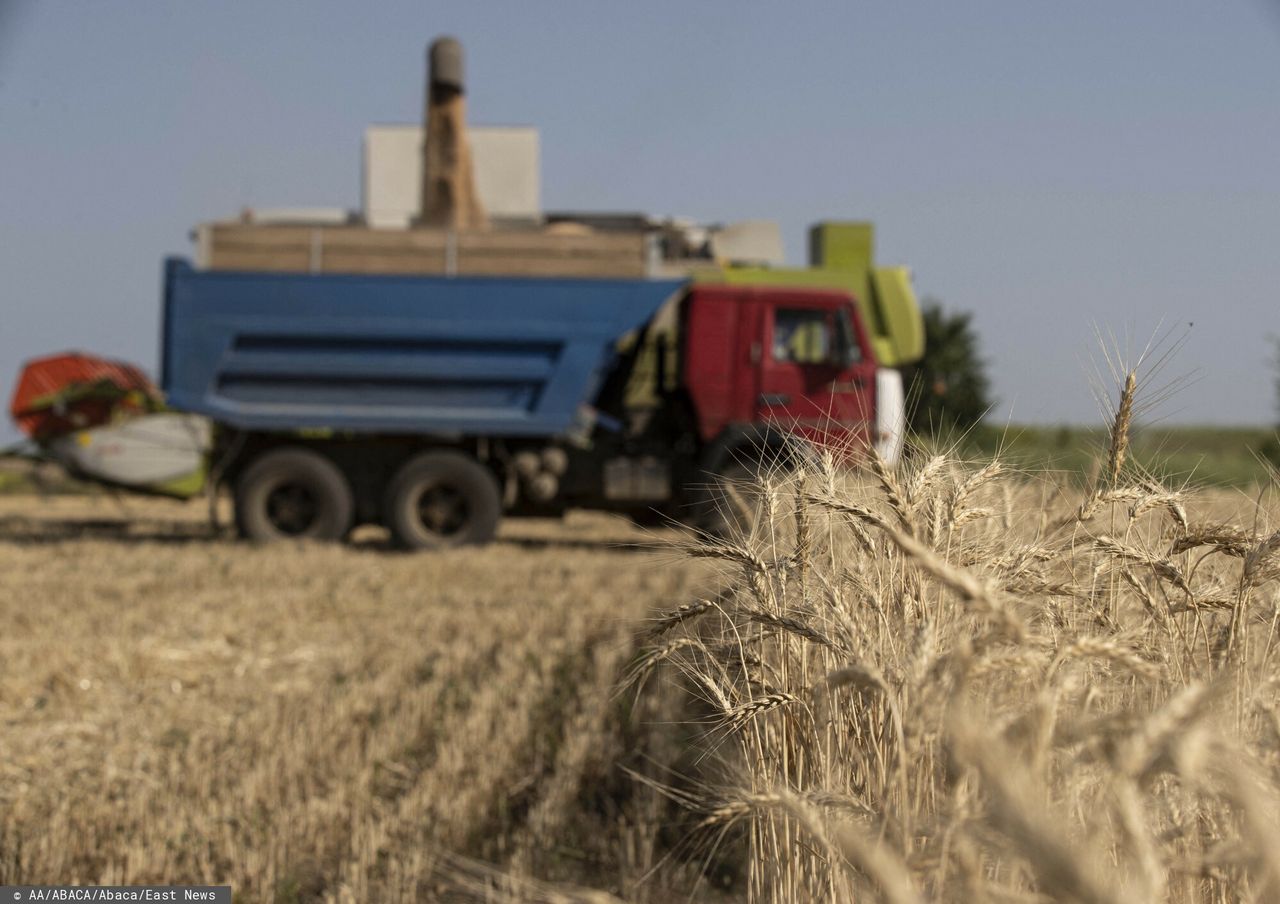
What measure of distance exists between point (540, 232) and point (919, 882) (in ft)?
32.8

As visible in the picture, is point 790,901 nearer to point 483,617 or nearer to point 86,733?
point 86,733

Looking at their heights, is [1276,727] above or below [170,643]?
above

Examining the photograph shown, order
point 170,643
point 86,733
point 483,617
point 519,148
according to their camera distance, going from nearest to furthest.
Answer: point 86,733, point 170,643, point 483,617, point 519,148

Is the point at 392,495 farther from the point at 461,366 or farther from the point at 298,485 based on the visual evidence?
the point at 461,366

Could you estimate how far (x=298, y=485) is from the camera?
11289mm

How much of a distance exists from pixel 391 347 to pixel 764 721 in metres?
9.19

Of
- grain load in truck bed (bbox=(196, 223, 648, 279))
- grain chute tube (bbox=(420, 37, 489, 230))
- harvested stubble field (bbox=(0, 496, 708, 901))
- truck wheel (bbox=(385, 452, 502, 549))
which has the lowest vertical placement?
harvested stubble field (bbox=(0, 496, 708, 901))

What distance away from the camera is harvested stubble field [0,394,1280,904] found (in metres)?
1.23

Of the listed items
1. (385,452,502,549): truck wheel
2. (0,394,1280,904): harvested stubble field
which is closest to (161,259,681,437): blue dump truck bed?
(385,452,502,549): truck wheel

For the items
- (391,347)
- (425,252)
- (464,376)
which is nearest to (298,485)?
(391,347)

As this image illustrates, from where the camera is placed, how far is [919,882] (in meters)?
1.49

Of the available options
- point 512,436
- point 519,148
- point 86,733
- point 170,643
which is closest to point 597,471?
point 512,436

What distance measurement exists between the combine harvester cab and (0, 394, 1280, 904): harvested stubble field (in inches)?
149

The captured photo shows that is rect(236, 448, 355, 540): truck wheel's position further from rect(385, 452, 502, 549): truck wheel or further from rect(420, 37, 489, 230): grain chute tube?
rect(420, 37, 489, 230): grain chute tube
